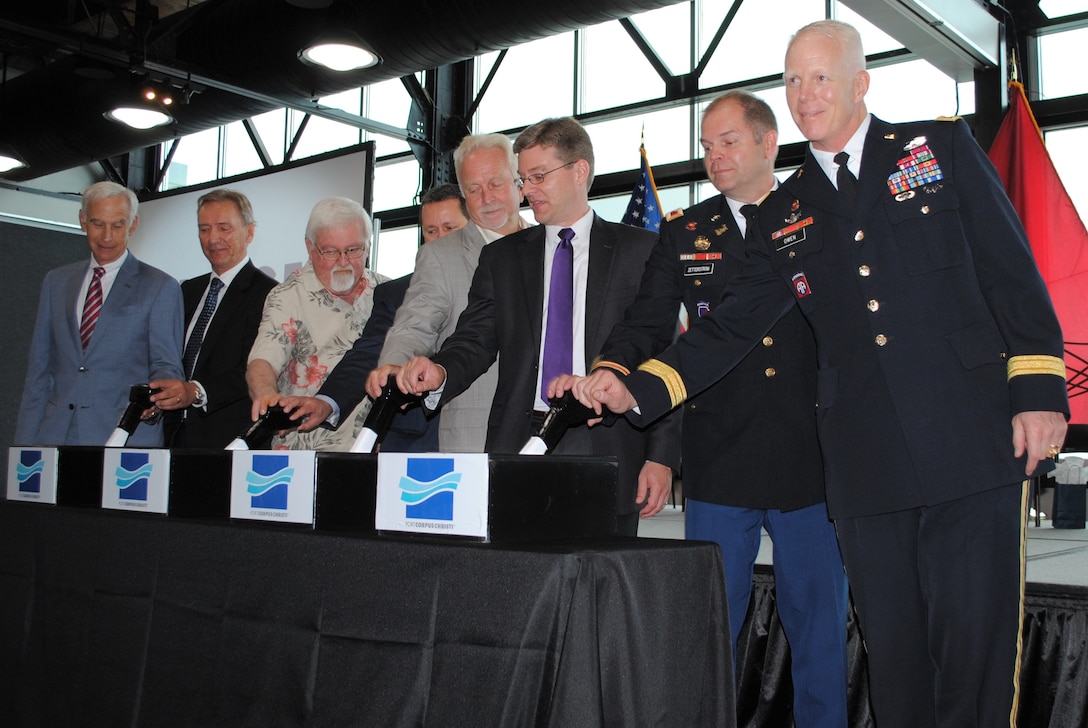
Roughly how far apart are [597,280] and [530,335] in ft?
0.64

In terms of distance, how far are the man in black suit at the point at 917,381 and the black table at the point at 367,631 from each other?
439 mm

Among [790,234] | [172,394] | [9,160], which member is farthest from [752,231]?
[9,160]

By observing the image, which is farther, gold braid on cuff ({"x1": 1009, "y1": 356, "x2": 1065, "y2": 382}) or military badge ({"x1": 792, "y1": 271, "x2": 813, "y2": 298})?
military badge ({"x1": 792, "y1": 271, "x2": 813, "y2": 298})

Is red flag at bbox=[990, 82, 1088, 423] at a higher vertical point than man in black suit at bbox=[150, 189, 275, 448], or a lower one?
higher

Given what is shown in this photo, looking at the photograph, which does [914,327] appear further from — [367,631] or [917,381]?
[367,631]

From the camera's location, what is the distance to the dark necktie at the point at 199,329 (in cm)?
311

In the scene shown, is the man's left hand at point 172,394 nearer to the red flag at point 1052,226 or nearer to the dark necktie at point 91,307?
the dark necktie at point 91,307

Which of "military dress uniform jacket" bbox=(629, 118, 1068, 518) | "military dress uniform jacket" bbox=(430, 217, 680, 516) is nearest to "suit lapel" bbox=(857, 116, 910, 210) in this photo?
"military dress uniform jacket" bbox=(629, 118, 1068, 518)

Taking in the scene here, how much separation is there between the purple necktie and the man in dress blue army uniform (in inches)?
5.1

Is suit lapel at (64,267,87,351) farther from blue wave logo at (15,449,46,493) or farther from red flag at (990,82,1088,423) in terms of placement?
red flag at (990,82,1088,423)

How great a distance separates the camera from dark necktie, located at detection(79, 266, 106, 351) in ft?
9.73

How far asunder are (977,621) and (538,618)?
78 centimetres

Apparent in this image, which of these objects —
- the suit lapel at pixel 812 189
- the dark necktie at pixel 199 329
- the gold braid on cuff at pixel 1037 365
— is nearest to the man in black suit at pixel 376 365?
the dark necktie at pixel 199 329

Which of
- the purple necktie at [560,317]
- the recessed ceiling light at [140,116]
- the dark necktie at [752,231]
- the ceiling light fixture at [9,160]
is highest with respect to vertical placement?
the ceiling light fixture at [9,160]
